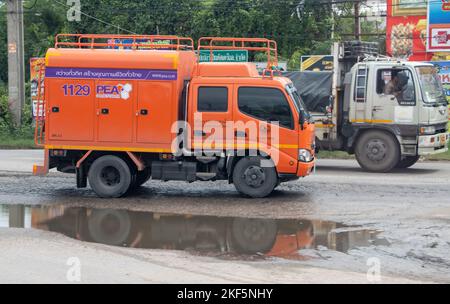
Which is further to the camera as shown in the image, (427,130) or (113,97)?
(427,130)

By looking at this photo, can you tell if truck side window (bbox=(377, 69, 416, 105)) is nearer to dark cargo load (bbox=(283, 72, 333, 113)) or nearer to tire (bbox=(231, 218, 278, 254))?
dark cargo load (bbox=(283, 72, 333, 113))

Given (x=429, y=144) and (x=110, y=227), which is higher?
(x=429, y=144)

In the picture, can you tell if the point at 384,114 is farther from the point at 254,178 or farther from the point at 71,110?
the point at 71,110

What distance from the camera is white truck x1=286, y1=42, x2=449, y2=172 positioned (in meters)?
17.2

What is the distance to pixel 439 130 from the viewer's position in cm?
1775

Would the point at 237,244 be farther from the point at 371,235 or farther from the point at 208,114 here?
the point at 208,114

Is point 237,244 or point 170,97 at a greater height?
point 170,97

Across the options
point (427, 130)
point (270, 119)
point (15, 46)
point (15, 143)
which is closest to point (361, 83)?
point (427, 130)

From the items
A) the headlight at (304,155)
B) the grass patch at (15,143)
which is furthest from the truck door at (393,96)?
the grass patch at (15,143)

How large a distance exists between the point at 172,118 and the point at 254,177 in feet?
6.22

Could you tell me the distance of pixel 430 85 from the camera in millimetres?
17516

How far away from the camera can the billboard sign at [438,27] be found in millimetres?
32969
